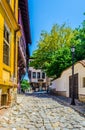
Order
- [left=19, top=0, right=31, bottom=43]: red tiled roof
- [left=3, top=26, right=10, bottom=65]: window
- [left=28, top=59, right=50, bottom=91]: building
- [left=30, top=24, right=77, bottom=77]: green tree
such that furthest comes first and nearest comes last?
[left=28, top=59, right=50, bottom=91]: building → [left=30, top=24, right=77, bottom=77]: green tree → [left=19, top=0, right=31, bottom=43]: red tiled roof → [left=3, top=26, right=10, bottom=65]: window

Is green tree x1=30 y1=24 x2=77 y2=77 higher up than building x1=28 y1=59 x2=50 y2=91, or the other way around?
green tree x1=30 y1=24 x2=77 y2=77

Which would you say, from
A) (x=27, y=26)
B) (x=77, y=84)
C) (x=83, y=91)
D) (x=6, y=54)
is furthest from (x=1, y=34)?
(x=27, y=26)

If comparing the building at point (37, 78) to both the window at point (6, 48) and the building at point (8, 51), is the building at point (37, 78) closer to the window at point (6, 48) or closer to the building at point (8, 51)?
the building at point (8, 51)

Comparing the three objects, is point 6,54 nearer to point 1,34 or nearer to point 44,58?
point 1,34

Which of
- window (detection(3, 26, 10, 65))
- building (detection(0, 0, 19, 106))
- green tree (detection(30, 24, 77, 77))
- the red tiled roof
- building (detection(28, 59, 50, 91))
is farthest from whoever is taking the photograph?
building (detection(28, 59, 50, 91))

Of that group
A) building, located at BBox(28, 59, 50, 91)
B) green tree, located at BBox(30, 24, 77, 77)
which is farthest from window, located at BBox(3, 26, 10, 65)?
building, located at BBox(28, 59, 50, 91)

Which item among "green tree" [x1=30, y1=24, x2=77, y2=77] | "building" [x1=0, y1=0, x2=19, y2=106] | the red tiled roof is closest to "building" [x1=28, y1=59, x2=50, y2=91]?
"green tree" [x1=30, y1=24, x2=77, y2=77]

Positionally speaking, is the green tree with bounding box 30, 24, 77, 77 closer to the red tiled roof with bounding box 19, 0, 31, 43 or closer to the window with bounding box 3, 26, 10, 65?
the red tiled roof with bounding box 19, 0, 31, 43

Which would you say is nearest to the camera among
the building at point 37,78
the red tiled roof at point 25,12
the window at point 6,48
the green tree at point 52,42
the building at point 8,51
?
the building at point 8,51

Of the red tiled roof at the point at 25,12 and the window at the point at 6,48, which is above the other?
the red tiled roof at the point at 25,12

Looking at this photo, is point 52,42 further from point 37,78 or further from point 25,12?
point 37,78

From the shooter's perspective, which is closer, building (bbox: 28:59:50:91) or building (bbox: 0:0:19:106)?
building (bbox: 0:0:19:106)

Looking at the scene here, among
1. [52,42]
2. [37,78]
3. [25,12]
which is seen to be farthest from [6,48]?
[37,78]

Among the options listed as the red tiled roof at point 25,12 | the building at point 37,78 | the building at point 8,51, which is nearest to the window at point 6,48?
the building at point 8,51
